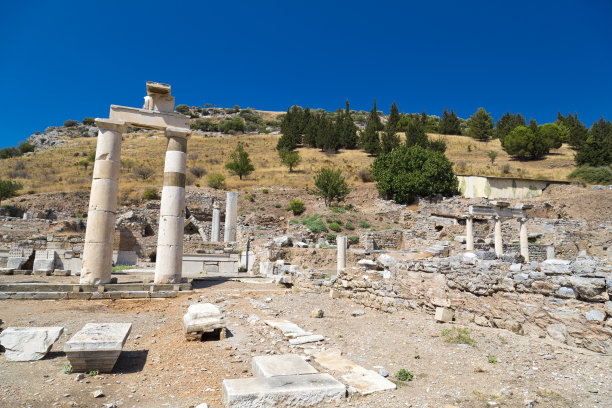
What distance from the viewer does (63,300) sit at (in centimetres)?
1016

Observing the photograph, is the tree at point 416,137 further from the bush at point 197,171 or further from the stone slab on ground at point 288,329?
the stone slab on ground at point 288,329

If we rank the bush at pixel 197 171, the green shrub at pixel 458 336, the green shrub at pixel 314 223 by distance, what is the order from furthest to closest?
the bush at pixel 197 171, the green shrub at pixel 314 223, the green shrub at pixel 458 336

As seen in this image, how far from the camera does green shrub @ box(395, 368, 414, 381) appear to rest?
4516mm

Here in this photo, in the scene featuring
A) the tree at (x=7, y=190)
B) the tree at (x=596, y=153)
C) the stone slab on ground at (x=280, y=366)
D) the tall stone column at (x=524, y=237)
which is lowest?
the stone slab on ground at (x=280, y=366)

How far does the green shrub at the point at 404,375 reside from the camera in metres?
4.52

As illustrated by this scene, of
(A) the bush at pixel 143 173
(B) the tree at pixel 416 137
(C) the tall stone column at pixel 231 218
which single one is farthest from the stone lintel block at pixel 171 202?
(B) the tree at pixel 416 137

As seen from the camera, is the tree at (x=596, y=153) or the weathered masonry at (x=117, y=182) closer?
the weathered masonry at (x=117, y=182)

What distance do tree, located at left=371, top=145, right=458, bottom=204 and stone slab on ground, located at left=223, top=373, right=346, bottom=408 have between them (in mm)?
34473

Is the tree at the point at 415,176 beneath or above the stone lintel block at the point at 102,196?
above

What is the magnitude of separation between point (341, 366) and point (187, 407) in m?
2.01

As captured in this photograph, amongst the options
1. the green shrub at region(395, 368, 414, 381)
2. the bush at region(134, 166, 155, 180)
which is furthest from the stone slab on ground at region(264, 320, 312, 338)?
the bush at region(134, 166, 155, 180)

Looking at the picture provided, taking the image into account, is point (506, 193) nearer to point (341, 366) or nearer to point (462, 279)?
point (462, 279)

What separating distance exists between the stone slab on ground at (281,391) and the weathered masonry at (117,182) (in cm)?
878

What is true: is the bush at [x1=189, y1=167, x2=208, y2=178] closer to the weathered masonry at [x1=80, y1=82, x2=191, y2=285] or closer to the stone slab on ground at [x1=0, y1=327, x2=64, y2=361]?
the weathered masonry at [x1=80, y1=82, x2=191, y2=285]
